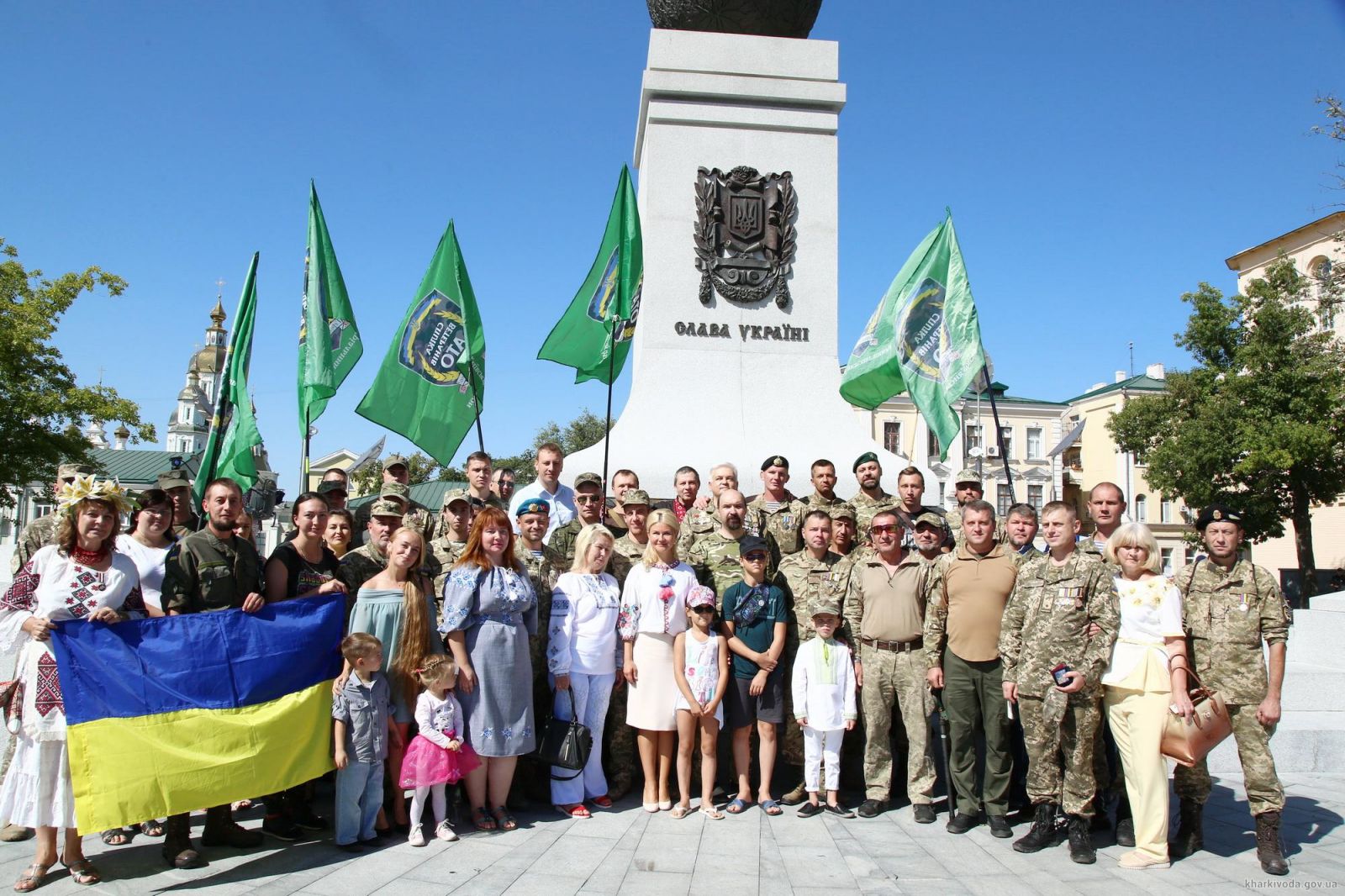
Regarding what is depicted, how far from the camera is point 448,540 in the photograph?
6.33 metres

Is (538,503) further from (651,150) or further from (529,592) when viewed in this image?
(651,150)

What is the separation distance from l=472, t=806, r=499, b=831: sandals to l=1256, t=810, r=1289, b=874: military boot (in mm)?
4048

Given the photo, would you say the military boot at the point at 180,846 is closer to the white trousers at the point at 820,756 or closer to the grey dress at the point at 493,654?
the grey dress at the point at 493,654

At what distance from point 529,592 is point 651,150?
6.09 metres

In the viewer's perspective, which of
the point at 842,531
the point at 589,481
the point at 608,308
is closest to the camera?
the point at 842,531

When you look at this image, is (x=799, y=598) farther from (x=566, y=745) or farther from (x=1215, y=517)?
(x=1215, y=517)

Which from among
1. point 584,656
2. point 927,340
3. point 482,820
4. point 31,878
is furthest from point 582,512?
point 927,340

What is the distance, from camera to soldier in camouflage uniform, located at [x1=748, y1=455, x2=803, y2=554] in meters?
6.72

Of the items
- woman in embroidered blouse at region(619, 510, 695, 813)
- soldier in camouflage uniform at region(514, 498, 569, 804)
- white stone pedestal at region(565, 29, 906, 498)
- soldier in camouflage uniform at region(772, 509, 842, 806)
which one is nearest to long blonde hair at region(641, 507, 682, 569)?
woman in embroidered blouse at region(619, 510, 695, 813)

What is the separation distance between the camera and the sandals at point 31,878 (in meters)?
4.25

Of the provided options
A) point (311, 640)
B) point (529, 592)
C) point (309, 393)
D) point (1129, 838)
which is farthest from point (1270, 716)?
point (309, 393)

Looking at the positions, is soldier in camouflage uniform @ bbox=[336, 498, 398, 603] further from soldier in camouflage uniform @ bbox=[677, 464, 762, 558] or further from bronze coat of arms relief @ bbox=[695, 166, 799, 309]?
bronze coat of arms relief @ bbox=[695, 166, 799, 309]

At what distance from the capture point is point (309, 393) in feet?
25.8

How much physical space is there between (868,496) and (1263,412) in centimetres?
2738
